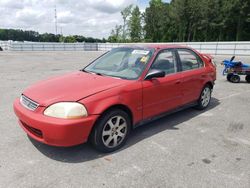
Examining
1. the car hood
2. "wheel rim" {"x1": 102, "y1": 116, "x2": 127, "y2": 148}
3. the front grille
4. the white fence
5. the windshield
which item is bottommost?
"wheel rim" {"x1": 102, "y1": 116, "x2": 127, "y2": 148}

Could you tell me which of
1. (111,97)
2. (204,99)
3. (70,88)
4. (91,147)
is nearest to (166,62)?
(111,97)

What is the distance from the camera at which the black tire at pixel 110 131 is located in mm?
3238

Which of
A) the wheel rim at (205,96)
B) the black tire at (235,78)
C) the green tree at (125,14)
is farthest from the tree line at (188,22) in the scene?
the wheel rim at (205,96)

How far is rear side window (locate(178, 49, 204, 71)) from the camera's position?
Result: 4.74 metres

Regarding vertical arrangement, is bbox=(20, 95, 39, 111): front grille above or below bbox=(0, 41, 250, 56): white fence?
below

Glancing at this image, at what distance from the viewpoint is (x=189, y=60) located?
16.4 ft

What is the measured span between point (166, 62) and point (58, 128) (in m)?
2.38

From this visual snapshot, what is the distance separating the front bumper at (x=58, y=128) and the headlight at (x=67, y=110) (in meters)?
0.05

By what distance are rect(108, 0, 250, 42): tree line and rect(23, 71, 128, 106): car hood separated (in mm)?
40972

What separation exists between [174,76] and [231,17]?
42.1 metres

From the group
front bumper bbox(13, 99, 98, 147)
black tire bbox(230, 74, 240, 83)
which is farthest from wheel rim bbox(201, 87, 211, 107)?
black tire bbox(230, 74, 240, 83)

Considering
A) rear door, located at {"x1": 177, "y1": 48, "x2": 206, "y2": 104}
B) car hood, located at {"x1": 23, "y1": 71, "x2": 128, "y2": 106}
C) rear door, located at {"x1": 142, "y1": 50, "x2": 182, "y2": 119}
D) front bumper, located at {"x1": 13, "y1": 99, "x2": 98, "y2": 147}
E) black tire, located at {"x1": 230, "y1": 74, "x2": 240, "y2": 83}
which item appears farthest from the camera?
black tire, located at {"x1": 230, "y1": 74, "x2": 240, "y2": 83}

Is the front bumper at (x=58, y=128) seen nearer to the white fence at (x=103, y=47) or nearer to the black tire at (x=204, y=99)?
the black tire at (x=204, y=99)

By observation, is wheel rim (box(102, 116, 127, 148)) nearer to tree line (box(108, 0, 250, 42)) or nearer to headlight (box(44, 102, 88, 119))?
headlight (box(44, 102, 88, 119))
